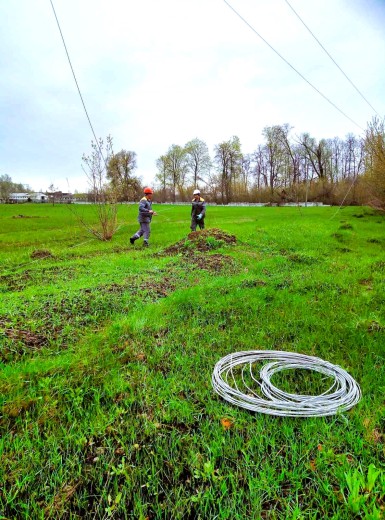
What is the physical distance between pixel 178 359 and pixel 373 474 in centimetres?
194

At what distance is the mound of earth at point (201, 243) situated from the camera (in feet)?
31.2

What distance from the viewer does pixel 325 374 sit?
294 centimetres

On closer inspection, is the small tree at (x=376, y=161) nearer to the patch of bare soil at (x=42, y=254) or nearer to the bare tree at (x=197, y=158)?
the patch of bare soil at (x=42, y=254)

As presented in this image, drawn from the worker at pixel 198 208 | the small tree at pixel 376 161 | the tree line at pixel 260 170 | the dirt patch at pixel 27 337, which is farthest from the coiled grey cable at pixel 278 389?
the tree line at pixel 260 170

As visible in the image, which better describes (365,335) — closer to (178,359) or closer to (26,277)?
(178,359)

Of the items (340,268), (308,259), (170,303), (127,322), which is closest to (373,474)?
(127,322)

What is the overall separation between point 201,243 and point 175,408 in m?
7.54

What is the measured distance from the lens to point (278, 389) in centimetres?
268

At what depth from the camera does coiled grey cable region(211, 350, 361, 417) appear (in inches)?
94.0

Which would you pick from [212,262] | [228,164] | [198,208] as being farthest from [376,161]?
[228,164]

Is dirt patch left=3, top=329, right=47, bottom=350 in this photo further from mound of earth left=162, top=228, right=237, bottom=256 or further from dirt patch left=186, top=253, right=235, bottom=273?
mound of earth left=162, top=228, right=237, bottom=256

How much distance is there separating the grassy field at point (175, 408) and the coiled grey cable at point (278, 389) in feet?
0.27

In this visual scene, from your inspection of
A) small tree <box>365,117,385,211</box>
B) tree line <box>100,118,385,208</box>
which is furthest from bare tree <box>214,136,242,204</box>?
small tree <box>365,117,385,211</box>

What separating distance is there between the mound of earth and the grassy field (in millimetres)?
3633
